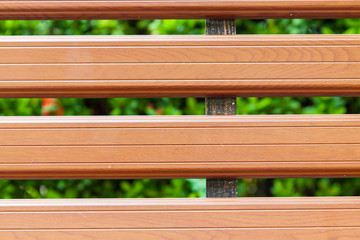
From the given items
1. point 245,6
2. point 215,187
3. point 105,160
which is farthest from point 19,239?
point 245,6

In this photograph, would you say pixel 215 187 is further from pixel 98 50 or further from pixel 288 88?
pixel 98 50

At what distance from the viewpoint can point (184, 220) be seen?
3.91 feet

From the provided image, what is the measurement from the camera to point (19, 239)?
47.2 inches

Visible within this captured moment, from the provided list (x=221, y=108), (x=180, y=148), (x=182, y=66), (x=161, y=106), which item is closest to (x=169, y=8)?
(x=182, y=66)

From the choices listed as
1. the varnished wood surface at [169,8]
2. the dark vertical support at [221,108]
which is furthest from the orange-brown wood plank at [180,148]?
the varnished wood surface at [169,8]

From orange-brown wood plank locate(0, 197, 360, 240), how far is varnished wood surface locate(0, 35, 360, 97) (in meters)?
0.41

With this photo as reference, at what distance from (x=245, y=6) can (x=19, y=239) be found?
1193 mm

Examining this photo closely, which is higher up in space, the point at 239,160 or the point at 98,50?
the point at 98,50

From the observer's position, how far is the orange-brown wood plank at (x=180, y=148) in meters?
1.18

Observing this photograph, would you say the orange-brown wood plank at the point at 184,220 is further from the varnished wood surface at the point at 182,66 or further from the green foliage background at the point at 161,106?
the green foliage background at the point at 161,106

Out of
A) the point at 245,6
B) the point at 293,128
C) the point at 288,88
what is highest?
the point at 245,6

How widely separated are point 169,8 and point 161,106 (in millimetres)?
→ 737

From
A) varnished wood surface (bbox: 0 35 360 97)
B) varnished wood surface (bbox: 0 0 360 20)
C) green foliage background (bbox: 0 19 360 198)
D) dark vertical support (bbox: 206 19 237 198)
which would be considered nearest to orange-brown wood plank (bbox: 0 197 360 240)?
dark vertical support (bbox: 206 19 237 198)

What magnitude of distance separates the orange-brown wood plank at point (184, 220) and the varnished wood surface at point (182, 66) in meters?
0.41
